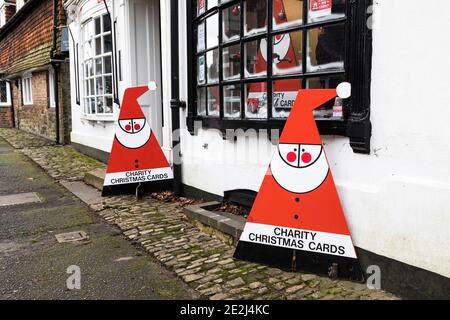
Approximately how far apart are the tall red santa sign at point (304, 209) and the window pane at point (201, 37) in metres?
2.25

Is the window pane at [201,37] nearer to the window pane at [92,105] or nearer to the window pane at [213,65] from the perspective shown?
the window pane at [213,65]

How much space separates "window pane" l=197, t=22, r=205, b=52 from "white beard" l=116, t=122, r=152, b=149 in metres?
1.40

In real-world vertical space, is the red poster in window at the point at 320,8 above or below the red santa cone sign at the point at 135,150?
above

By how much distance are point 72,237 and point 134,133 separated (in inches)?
74.4

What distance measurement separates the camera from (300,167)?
332 centimetres

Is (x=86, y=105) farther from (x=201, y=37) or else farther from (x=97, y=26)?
(x=201, y=37)

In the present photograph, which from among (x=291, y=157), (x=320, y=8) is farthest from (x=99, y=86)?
(x=291, y=157)

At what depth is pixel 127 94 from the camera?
5.93 m

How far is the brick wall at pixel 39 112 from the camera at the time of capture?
575 inches

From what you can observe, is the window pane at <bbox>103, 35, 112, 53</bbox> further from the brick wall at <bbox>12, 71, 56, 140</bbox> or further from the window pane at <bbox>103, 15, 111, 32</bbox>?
the brick wall at <bbox>12, 71, 56, 140</bbox>

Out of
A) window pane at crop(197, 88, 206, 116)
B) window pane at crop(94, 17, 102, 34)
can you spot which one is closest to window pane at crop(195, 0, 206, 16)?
window pane at crop(197, 88, 206, 116)

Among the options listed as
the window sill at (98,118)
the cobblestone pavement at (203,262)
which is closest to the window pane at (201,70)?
the cobblestone pavement at (203,262)

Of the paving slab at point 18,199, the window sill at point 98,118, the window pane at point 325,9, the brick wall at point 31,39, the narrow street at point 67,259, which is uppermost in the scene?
the brick wall at point 31,39

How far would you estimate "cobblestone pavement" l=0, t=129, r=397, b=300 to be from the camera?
3062 mm
